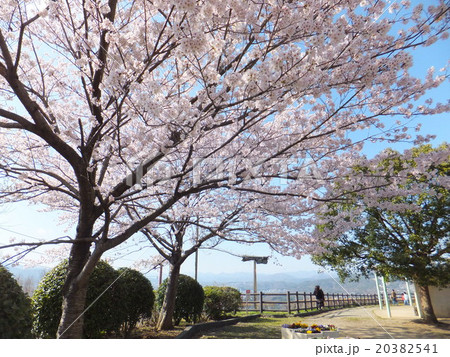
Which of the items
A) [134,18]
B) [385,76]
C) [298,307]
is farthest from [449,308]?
[134,18]

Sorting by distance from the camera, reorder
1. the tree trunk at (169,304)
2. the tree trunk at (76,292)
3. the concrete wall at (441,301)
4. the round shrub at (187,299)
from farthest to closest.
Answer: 1. the concrete wall at (441,301)
2. the round shrub at (187,299)
3. the tree trunk at (169,304)
4. the tree trunk at (76,292)

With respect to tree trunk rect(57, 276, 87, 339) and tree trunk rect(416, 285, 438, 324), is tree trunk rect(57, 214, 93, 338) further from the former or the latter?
tree trunk rect(416, 285, 438, 324)

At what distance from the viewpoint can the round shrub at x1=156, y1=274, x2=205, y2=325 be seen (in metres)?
7.52

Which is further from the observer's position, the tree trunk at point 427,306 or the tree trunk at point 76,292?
the tree trunk at point 427,306

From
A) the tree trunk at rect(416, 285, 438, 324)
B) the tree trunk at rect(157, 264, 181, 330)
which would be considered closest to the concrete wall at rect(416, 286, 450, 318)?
Result: the tree trunk at rect(416, 285, 438, 324)

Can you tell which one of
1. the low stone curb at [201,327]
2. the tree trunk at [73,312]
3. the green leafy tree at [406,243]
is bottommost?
the low stone curb at [201,327]

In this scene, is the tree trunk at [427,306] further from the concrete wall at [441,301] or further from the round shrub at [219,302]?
the round shrub at [219,302]

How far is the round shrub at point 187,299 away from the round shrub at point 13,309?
5.06 meters

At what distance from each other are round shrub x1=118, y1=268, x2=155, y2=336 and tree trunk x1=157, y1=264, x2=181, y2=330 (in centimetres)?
75

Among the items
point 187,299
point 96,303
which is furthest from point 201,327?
point 96,303

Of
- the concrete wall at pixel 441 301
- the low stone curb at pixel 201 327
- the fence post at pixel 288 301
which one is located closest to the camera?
the low stone curb at pixel 201 327

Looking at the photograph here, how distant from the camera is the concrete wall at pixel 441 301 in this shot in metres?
10.1

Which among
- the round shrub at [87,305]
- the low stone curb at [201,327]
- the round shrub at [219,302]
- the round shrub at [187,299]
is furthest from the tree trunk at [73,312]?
the round shrub at [219,302]

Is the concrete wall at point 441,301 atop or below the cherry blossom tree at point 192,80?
below
